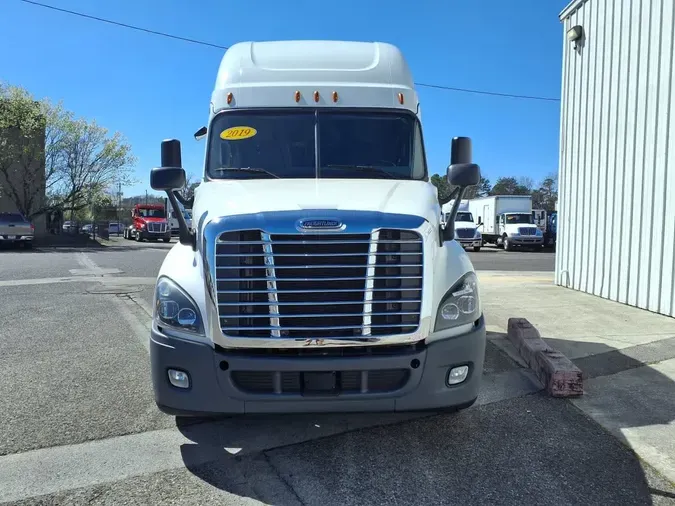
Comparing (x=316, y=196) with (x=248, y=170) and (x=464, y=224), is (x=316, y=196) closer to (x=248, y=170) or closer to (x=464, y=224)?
(x=248, y=170)

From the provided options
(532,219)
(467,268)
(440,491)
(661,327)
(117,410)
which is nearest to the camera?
(440,491)

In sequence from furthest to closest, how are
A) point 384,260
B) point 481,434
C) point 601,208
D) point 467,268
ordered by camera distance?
point 601,208 < point 481,434 < point 467,268 < point 384,260

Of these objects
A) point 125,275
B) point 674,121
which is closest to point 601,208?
point 674,121

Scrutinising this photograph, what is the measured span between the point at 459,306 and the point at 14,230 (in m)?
27.7

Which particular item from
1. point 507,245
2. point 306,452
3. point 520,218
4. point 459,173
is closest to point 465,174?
point 459,173

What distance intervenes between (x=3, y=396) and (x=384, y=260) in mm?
3618

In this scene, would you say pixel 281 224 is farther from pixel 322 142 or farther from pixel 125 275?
pixel 125 275

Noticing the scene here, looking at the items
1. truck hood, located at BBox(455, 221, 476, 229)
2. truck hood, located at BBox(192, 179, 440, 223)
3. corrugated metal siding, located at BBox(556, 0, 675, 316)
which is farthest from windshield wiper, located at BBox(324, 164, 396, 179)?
truck hood, located at BBox(455, 221, 476, 229)

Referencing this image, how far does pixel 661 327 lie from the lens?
24.0 ft

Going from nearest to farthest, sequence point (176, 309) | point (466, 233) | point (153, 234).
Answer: point (176, 309) < point (466, 233) < point (153, 234)

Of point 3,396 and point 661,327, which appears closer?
point 3,396

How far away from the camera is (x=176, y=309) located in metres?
3.34

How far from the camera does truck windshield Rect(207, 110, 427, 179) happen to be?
4.47 m

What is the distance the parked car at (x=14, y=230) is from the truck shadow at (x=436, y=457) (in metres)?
26.0
